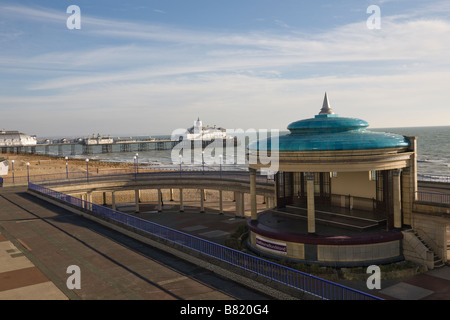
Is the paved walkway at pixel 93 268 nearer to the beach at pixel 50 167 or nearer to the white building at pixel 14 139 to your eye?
the beach at pixel 50 167

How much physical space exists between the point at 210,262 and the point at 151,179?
28.3m

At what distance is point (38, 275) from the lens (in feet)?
61.7

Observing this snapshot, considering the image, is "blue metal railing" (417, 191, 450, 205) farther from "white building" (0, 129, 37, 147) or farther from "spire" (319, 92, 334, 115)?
"white building" (0, 129, 37, 147)

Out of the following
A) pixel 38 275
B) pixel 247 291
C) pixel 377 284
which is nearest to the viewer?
pixel 247 291

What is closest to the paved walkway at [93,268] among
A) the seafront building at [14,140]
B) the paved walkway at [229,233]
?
the paved walkway at [229,233]

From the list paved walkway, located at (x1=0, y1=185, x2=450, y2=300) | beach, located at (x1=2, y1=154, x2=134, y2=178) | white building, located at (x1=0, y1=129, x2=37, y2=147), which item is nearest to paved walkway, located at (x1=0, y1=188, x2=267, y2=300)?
paved walkway, located at (x1=0, y1=185, x2=450, y2=300)

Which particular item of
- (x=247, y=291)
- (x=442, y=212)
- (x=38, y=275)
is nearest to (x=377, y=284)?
(x=442, y=212)

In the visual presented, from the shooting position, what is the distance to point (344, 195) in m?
29.3

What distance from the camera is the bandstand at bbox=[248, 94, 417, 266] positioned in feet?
76.6

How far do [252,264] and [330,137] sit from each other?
33.4 ft

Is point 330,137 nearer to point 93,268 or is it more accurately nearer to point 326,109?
point 326,109

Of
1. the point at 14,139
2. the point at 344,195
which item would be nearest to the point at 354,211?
the point at 344,195
